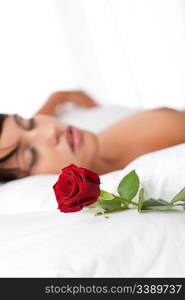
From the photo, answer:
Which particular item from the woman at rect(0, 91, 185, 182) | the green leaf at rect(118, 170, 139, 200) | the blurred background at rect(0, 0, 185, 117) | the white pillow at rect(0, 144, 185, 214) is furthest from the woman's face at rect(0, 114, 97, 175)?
the blurred background at rect(0, 0, 185, 117)

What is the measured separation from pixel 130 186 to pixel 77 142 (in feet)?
2.32

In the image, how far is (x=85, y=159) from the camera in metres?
1.89

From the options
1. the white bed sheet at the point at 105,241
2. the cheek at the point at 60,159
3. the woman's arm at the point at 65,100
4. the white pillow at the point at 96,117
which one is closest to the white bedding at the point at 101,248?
the white bed sheet at the point at 105,241

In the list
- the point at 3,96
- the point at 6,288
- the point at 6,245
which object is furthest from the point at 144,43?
the point at 6,288

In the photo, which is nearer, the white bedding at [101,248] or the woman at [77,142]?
the white bedding at [101,248]

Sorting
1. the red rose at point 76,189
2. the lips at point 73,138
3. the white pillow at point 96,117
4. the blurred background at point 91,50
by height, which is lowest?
the white pillow at point 96,117

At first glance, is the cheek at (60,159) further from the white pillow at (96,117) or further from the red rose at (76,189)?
the red rose at (76,189)

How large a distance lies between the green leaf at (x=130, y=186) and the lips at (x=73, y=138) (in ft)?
2.27

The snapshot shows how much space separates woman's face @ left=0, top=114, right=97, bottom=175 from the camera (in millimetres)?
1847

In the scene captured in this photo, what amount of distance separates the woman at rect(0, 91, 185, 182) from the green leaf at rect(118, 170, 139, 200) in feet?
2.25

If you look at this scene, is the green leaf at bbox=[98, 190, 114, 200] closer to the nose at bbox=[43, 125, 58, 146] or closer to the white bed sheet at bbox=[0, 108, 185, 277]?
the white bed sheet at bbox=[0, 108, 185, 277]

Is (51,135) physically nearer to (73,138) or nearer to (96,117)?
(73,138)

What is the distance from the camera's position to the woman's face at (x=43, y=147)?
1.85m

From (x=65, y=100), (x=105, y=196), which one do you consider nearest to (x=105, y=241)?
(x=105, y=196)
